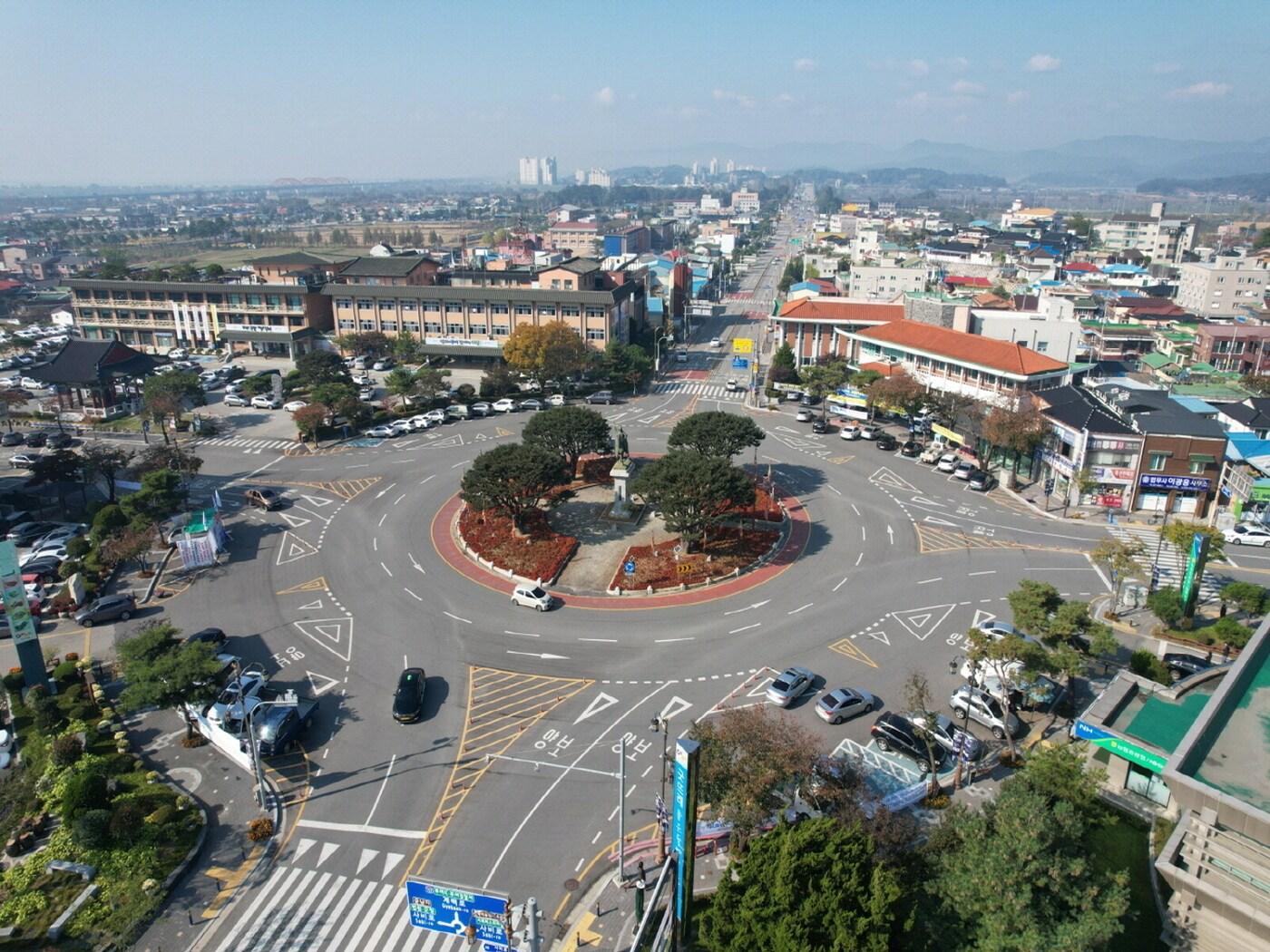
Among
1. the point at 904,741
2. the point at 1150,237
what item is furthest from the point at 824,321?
the point at 1150,237

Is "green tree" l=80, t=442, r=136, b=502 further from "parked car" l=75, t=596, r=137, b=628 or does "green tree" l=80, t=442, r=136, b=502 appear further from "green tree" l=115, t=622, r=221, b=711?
"green tree" l=115, t=622, r=221, b=711

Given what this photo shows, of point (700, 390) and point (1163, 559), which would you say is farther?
point (700, 390)

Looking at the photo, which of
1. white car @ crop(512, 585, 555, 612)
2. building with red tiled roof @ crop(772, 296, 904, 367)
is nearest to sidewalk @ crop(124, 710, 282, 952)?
white car @ crop(512, 585, 555, 612)

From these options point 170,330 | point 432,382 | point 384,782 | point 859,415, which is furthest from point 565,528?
point 170,330

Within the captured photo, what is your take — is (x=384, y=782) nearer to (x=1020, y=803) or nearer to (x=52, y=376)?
(x=1020, y=803)

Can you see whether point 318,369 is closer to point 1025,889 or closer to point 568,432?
point 568,432

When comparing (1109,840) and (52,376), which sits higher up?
(52,376)
